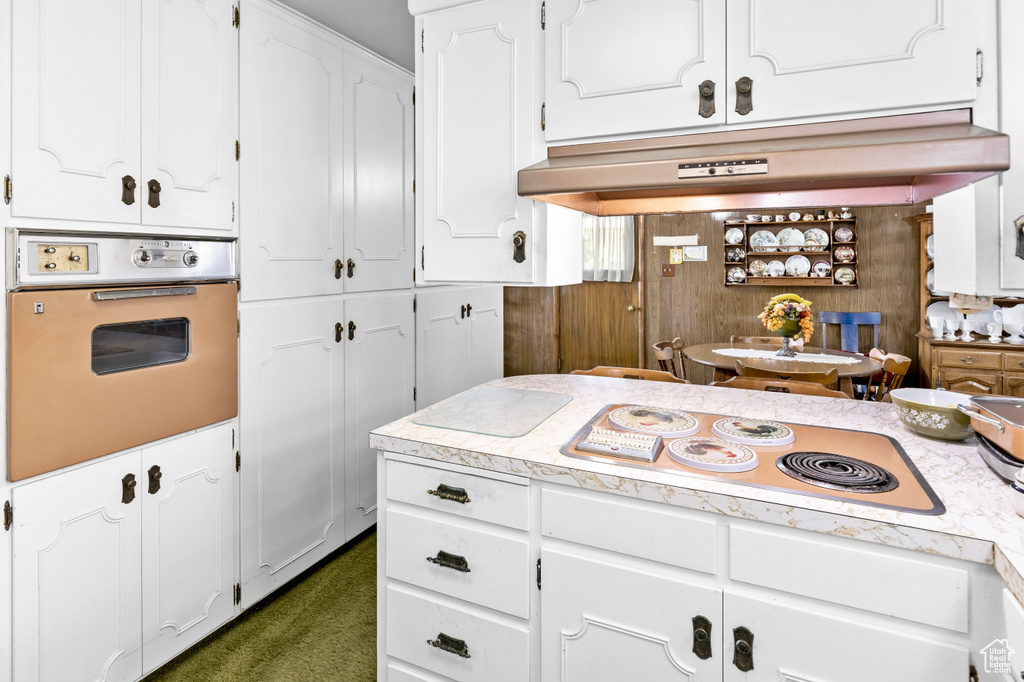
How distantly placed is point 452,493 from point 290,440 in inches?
46.4

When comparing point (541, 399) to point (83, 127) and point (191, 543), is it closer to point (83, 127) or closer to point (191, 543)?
point (191, 543)

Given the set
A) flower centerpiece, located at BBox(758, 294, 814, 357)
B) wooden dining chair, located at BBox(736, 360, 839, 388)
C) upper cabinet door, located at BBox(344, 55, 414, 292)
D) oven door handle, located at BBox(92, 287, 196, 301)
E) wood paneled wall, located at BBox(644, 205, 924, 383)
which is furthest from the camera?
wood paneled wall, located at BBox(644, 205, 924, 383)

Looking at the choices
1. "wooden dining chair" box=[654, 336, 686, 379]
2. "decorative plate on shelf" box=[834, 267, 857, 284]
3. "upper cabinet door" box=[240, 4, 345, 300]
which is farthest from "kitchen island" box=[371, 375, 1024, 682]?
"decorative plate on shelf" box=[834, 267, 857, 284]

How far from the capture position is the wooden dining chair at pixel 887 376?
3.33 metres

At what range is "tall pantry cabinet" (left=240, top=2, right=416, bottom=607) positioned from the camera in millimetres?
2172

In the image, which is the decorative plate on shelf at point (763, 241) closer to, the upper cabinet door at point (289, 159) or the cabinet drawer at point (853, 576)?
the upper cabinet door at point (289, 159)

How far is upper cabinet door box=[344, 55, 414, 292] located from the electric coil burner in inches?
79.2

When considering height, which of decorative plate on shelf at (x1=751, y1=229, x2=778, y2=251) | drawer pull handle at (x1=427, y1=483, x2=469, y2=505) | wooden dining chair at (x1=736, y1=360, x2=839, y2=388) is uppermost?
decorative plate on shelf at (x1=751, y1=229, x2=778, y2=251)

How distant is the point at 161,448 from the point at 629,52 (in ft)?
6.40

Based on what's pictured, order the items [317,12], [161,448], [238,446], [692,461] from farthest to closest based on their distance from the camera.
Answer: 1. [317,12]
2. [238,446]
3. [161,448]
4. [692,461]

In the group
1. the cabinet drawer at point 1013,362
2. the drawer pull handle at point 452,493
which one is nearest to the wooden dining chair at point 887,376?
the cabinet drawer at point 1013,362

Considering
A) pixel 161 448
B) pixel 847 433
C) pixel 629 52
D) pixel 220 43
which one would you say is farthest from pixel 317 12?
pixel 847 433

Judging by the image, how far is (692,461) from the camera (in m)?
1.31

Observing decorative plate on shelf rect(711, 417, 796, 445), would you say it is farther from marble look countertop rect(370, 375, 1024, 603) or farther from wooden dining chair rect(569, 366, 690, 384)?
wooden dining chair rect(569, 366, 690, 384)
